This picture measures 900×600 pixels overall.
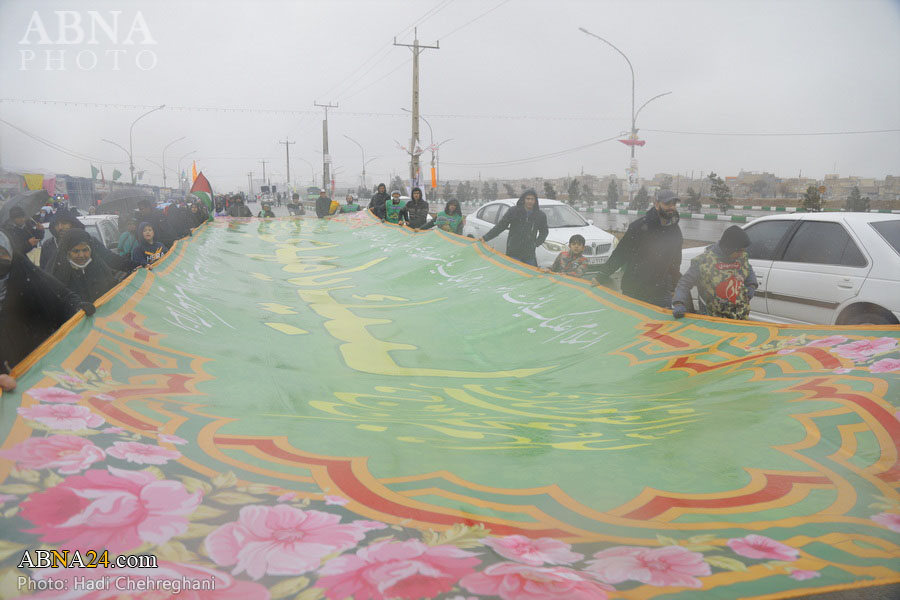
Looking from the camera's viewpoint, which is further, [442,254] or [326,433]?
[442,254]

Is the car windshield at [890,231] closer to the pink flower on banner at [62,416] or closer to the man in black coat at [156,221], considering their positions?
the pink flower on banner at [62,416]

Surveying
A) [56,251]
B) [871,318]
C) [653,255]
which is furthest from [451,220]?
[871,318]

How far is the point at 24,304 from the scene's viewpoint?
13.3ft

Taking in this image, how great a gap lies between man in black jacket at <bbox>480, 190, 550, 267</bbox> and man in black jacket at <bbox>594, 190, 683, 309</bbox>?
6.96ft

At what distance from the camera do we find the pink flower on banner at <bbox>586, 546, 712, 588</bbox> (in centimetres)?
170

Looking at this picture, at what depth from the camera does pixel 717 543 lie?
1.84m

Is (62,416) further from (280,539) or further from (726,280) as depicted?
(726,280)

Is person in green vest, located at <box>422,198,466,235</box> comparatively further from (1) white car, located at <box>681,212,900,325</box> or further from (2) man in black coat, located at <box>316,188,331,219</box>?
(2) man in black coat, located at <box>316,188,331,219</box>

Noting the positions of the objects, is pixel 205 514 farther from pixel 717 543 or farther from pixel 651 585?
pixel 717 543

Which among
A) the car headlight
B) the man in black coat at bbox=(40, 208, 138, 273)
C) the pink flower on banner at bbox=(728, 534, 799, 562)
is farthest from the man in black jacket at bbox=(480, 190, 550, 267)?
the pink flower on banner at bbox=(728, 534, 799, 562)

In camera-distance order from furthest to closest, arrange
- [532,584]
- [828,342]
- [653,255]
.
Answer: [653,255] → [828,342] → [532,584]

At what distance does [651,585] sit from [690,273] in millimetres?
3282

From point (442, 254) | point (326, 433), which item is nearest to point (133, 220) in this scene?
point (442, 254)

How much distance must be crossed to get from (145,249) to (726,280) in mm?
6604
